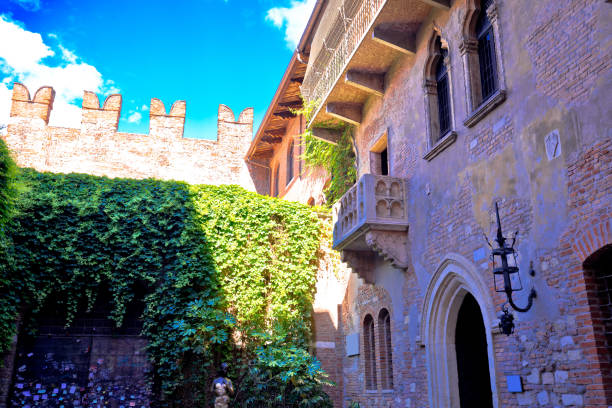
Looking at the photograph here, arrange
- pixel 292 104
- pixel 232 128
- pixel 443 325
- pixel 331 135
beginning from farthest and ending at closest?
pixel 232 128 → pixel 292 104 → pixel 331 135 → pixel 443 325

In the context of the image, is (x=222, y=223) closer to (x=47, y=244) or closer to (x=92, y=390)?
(x=47, y=244)

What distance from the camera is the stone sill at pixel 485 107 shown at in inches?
275

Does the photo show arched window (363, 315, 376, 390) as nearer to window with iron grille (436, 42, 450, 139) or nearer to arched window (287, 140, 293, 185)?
window with iron grille (436, 42, 450, 139)

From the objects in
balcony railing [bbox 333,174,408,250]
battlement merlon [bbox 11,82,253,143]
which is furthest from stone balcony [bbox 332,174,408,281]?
battlement merlon [bbox 11,82,253,143]

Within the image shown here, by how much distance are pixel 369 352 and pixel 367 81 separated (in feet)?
18.3

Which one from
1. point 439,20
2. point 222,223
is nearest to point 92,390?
point 222,223

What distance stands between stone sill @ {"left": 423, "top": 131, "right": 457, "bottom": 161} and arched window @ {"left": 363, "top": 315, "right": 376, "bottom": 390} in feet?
12.8

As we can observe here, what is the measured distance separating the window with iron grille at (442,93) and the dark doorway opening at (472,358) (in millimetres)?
2882

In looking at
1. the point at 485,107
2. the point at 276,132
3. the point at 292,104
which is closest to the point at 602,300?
the point at 485,107

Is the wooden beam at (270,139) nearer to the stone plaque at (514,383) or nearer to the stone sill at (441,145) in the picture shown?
the stone sill at (441,145)

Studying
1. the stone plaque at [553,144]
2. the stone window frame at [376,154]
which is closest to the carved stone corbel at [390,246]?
the stone window frame at [376,154]

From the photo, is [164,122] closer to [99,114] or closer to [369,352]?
[99,114]

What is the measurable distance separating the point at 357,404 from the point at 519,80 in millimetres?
6803

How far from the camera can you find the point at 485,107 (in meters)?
7.28
